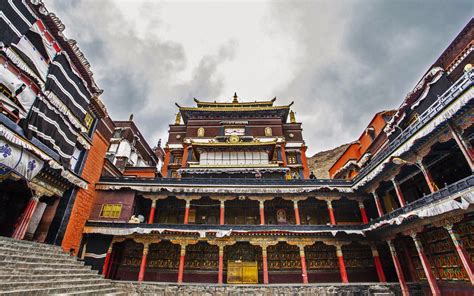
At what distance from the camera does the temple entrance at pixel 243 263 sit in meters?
17.2

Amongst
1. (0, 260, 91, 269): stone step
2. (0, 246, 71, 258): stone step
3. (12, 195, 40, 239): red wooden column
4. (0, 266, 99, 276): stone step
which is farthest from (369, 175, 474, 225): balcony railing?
(12, 195, 40, 239): red wooden column

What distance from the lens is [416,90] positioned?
16625 mm

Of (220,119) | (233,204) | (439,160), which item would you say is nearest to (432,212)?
(439,160)

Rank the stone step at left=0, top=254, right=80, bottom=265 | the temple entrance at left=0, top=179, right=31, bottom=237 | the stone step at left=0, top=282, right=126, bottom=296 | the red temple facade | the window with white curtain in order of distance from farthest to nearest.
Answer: the window with white curtain → the temple entrance at left=0, top=179, right=31, bottom=237 → the red temple facade → the stone step at left=0, top=254, right=80, bottom=265 → the stone step at left=0, top=282, right=126, bottom=296

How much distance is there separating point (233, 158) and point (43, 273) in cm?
1764

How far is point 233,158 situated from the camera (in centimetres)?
2514

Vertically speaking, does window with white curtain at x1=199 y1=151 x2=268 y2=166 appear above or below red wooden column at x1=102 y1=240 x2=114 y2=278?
above

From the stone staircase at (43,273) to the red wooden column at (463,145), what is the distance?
18.2 m

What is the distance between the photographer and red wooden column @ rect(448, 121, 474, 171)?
9.93m

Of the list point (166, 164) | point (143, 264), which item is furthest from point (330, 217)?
point (166, 164)

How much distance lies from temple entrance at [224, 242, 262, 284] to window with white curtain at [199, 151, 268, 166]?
9.06m

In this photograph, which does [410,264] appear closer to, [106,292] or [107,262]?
[106,292]

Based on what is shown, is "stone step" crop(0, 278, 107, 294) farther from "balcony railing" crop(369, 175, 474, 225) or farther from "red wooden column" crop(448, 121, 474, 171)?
"red wooden column" crop(448, 121, 474, 171)

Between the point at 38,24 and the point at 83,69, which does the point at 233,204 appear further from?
the point at 38,24
